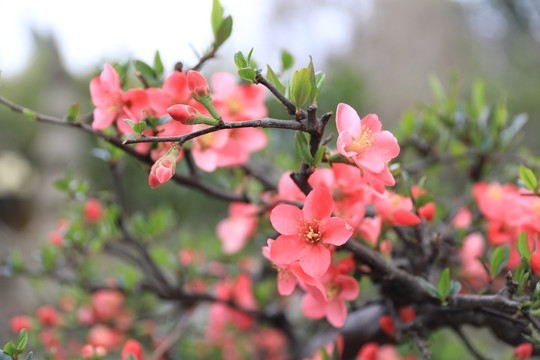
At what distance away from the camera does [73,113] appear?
543 millimetres

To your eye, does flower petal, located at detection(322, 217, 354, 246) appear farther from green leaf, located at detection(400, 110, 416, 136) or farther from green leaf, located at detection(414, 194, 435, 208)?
green leaf, located at detection(400, 110, 416, 136)

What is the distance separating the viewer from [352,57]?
291 inches

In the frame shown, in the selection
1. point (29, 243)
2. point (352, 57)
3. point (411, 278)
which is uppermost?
point (411, 278)

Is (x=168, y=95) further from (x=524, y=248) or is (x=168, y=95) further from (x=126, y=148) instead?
(x=524, y=248)

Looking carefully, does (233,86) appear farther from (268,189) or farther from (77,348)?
(77,348)

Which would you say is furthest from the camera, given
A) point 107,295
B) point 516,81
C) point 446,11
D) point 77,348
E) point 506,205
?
point 446,11

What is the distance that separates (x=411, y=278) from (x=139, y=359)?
1.30 feet

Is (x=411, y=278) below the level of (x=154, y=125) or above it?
below

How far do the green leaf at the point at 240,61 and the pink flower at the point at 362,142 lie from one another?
11 centimetres

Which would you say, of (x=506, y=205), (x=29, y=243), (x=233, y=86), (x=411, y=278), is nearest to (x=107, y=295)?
(x=233, y=86)

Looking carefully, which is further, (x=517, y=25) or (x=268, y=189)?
(x=517, y=25)

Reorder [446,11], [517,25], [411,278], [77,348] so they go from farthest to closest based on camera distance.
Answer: [517,25], [446,11], [77,348], [411,278]

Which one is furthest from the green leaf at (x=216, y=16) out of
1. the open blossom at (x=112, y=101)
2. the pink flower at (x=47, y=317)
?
the pink flower at (x=47, y=317)

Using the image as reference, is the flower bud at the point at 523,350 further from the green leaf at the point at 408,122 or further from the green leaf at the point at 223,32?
the green leaf at the point at 223,32
